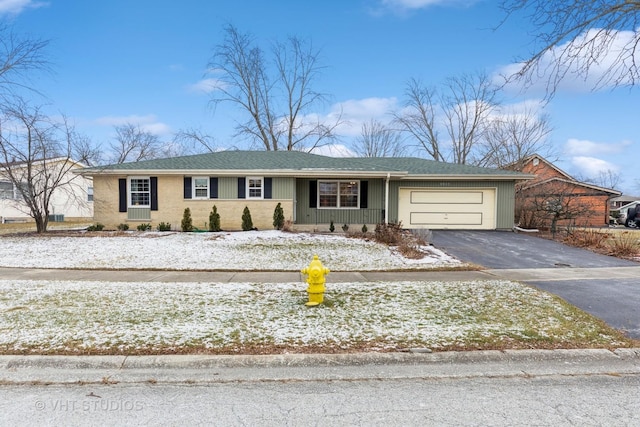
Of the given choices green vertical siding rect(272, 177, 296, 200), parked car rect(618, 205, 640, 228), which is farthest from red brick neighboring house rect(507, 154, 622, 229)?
green vertical siding rect(272, 177, 296, 200)

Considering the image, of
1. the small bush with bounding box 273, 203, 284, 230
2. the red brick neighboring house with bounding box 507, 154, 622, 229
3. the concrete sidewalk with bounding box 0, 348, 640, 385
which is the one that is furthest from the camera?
the red brick neighboring house with bounding box 507, 154, 622, 229

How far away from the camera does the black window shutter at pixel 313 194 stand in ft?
55.8

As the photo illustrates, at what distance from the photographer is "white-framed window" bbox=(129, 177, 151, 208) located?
16.2 meters

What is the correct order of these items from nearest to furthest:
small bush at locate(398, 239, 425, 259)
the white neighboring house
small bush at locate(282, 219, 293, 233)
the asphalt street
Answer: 1. the asphalt street
2. small bush at locate(398, 239, 425, 259)
3. small bush at locate(282, 219, 293, 233)
4. the white neighboring house

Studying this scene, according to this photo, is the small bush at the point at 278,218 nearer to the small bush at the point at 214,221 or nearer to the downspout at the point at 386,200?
the small bush at the point at 214,221

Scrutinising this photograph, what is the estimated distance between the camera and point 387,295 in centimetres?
604

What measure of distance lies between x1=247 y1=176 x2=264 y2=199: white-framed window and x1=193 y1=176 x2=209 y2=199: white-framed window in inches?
76.7

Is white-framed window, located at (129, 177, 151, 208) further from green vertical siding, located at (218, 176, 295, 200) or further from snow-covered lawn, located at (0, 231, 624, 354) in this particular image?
snow-covered lawn, located at (0, 231, 624, 354)

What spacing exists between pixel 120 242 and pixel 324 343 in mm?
→ 10772

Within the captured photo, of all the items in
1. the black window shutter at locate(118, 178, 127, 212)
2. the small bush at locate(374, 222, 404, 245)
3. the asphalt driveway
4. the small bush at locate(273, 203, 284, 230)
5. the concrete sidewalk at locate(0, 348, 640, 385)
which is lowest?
the concrete sidewalk at locate(0, 348, 640, 385)

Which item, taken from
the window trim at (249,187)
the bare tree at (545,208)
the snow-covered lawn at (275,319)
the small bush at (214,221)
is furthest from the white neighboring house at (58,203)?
the bare tree at (545,208)

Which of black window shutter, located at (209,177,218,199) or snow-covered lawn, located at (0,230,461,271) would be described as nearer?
snow-covered lawn, located at (0,230,461,271)

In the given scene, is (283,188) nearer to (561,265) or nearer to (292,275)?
(292,275)

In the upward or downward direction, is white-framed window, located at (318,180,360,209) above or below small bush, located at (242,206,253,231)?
above
